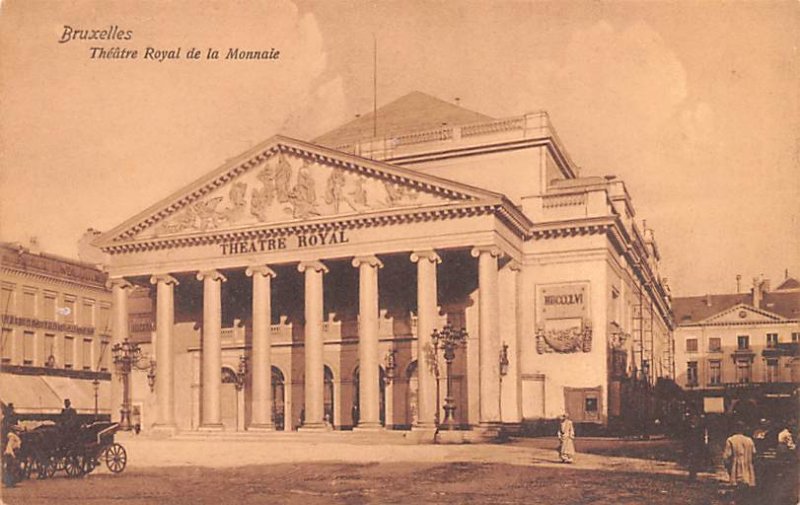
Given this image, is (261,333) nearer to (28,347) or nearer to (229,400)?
(229,400)

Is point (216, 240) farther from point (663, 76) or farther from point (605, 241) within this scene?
point (663, 76)

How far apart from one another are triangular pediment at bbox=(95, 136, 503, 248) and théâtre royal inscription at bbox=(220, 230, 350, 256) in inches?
22.7

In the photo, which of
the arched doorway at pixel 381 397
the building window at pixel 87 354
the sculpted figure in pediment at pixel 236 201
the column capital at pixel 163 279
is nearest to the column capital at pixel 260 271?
the sculpted figure in pediment at pixel 236 201

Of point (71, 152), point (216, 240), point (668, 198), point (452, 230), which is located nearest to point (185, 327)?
point (216, 240)

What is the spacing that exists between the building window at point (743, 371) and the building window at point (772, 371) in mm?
398

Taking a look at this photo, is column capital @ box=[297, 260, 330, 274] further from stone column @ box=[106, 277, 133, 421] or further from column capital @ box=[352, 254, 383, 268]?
stone column @ box=[106, 277, 133, 421]

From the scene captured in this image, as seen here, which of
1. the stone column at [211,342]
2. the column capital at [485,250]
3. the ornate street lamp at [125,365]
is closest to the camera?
the column capital at [485,250]

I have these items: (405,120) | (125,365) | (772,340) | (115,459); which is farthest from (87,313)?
(772,340)

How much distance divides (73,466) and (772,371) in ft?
48.9

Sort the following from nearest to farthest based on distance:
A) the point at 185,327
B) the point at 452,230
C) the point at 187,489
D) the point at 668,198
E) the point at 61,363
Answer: the point at 187,489 < the point at 668,198 < the point at 61,363 < the point at 452,230 < the point at 185,327

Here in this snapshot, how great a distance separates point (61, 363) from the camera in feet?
91.4

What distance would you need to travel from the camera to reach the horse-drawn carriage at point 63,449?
2008 cm

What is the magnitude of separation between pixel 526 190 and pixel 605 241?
3.48 m

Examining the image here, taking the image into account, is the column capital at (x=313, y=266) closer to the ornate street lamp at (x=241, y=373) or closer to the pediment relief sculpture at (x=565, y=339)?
Answer: the ornate street lamp at (x=241, y=373)
